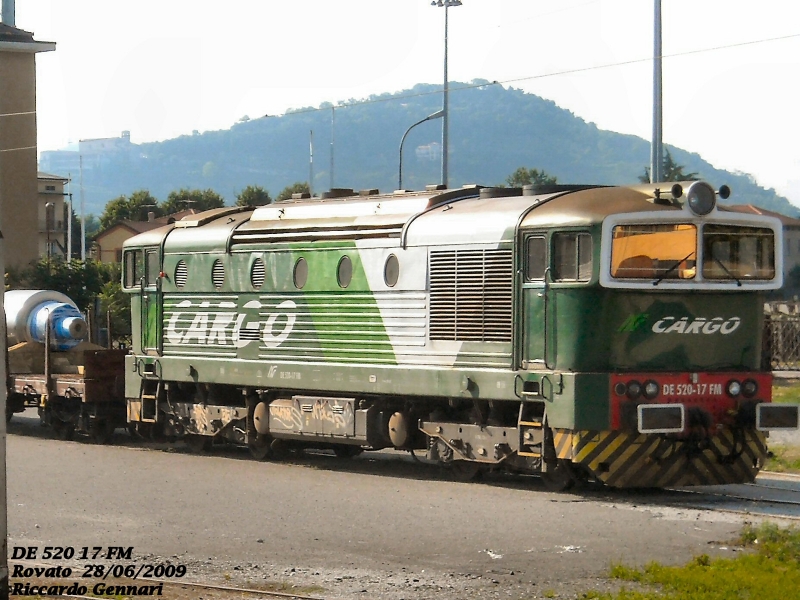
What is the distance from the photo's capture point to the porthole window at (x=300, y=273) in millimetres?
19172

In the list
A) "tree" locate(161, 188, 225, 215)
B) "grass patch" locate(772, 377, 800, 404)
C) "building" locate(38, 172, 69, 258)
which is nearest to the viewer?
"grass patch" locate(772, 377, 800, 404)

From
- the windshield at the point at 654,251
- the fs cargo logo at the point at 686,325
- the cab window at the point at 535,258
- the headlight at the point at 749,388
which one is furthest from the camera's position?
the headlight at the point at 749,388

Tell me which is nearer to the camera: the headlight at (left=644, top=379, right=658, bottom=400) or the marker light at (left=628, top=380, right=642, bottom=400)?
the marker light at (left=628, top=380, right=642, bottom=400)

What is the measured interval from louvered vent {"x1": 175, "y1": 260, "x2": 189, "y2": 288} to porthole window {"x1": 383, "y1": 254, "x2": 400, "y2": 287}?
487 cm

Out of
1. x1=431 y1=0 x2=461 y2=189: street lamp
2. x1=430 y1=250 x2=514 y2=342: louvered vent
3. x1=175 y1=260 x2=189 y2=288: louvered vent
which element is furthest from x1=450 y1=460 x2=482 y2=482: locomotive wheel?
x1=431 y1=0 x2=461 y2=189: street lamp

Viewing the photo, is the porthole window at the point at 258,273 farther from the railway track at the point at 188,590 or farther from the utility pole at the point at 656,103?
the railway track at the point at 188,590

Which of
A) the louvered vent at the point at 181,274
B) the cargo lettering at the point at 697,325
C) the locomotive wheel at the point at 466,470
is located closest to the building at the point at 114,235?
the louvered vent at the point at 181,274

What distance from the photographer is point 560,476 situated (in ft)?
53.1

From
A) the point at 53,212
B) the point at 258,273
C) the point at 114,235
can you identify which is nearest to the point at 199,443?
the point at 258,273

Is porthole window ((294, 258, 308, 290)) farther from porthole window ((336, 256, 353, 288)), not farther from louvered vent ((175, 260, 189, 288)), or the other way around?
louvered vent ((175, 260, 189, 288))

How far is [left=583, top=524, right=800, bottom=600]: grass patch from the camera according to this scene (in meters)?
9.81

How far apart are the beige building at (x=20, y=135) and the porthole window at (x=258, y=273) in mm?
45550

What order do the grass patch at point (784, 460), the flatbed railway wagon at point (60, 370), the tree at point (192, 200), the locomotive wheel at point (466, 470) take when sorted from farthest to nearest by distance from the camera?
the tree at point (192, 200) < the flatbed railway wagon at point (60, 370) < the grass patch at point (784, 460) < the locomotive wheel at point (466, 470)

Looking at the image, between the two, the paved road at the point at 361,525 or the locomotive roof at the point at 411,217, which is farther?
the locomotive roof at the point at 411,217
